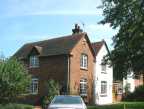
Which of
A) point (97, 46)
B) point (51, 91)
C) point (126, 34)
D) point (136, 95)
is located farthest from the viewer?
point (136, 95)

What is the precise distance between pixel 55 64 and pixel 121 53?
451 inches

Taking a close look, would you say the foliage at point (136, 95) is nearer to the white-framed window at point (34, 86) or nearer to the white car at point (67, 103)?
the white-framed window at point (34, 86)

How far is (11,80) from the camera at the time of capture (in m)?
34.5

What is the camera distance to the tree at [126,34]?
39469 millimetres

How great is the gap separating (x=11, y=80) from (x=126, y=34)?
40.8 ft

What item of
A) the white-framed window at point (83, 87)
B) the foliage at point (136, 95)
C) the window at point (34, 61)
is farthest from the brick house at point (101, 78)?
the window at point (34, 61)

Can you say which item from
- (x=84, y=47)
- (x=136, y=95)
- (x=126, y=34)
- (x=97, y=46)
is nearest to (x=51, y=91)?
(x=84, y=47)

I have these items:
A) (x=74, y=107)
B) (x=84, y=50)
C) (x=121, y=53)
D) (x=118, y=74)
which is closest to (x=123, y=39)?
(x=121, y=53)

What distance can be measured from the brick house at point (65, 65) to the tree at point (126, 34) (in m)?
7.71

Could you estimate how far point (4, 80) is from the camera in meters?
34.3

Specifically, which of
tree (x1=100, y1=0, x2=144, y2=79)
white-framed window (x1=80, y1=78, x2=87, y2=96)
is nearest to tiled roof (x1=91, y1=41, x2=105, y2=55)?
white-framed window (x1=80, y1=78, x2=87, y2=96)

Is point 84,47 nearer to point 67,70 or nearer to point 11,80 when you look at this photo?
point 67,70

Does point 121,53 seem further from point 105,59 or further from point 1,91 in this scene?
point 1,91

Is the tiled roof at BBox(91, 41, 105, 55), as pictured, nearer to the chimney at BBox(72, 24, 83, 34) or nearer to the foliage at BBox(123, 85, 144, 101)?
the chimney at BBox(72, 24, 83, 34)
